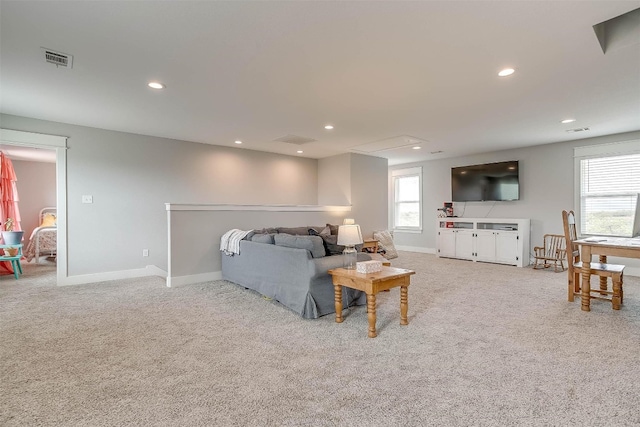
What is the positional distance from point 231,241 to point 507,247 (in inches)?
203

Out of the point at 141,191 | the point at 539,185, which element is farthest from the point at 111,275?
the point at 539,185

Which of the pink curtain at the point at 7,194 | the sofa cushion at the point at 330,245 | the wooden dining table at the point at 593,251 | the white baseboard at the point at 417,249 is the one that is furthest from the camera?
the white baseboard at the point at 417,249

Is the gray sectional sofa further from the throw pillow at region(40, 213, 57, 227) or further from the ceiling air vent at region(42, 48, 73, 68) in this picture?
the throw pillow at region(40, 213, 57, 227)

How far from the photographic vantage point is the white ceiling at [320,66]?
2.09 meters

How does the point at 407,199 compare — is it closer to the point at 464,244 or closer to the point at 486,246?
the point at 464,244

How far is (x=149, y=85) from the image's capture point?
3.29m

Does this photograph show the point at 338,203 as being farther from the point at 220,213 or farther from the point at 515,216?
the point at 515,216

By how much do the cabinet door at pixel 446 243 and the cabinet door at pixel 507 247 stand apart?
36.8 inches

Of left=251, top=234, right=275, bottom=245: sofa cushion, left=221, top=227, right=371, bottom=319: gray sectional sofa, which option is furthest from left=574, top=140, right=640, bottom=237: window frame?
left=251, top=234, right=275, bottom=245: sofa cushion

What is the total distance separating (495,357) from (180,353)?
7.66ft

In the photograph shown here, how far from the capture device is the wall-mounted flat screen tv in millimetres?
6477

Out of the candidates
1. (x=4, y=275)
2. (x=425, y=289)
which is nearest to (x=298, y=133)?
(x=425, y=289)

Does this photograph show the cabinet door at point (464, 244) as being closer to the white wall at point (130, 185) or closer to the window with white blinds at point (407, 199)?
the window with white blinds at point (407, 199)

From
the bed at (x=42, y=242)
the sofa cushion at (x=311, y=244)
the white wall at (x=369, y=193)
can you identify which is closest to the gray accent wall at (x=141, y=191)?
the white wall at (x=369, y=193)
